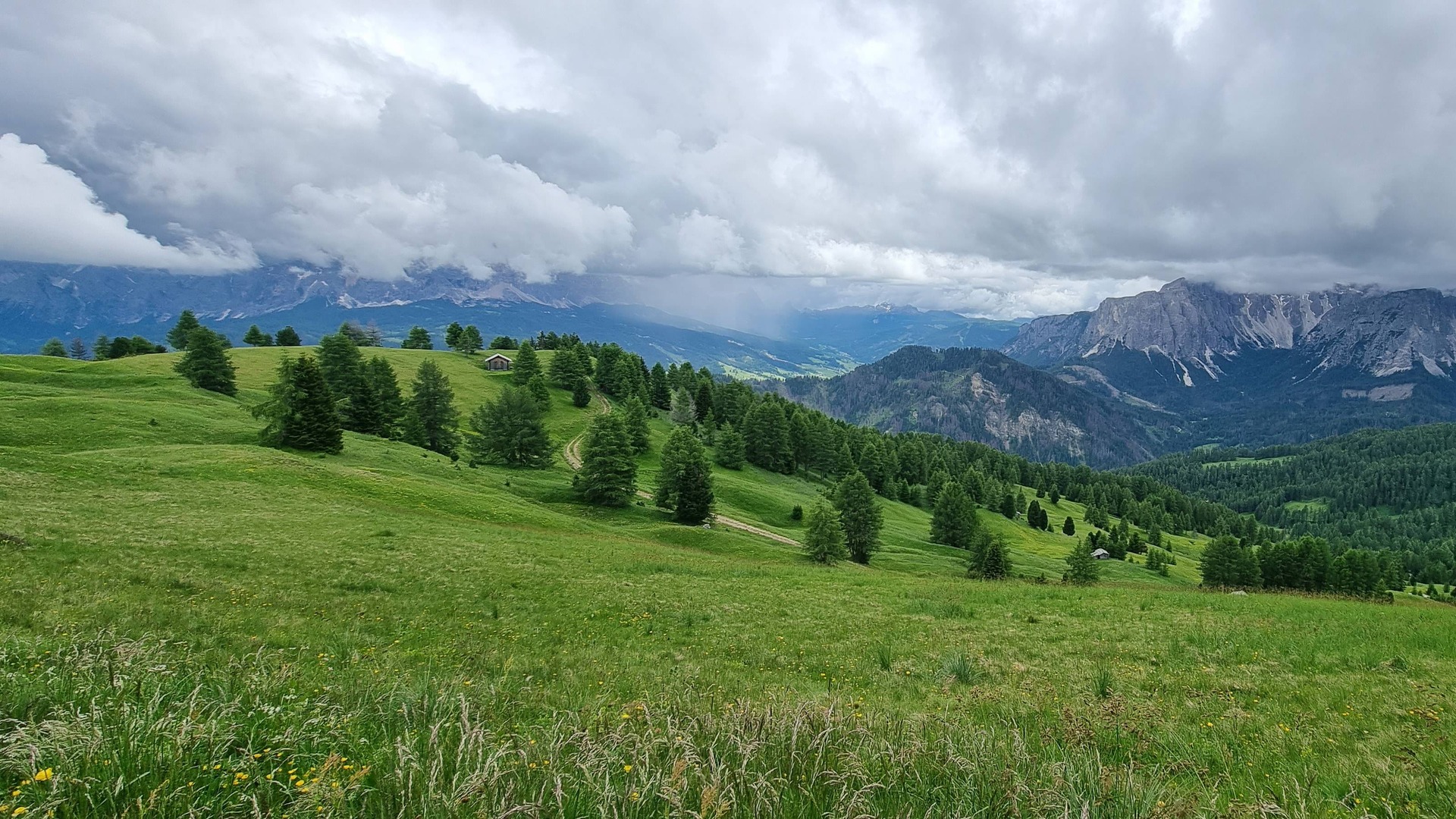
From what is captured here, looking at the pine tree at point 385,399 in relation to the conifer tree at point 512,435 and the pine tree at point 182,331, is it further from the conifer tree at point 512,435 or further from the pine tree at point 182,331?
the pine tree at point 182,331

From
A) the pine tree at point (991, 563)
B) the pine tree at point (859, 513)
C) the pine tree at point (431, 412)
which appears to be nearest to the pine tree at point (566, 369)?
the pine tree at point (431, 412)

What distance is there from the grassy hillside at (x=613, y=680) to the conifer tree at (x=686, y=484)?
2532cm

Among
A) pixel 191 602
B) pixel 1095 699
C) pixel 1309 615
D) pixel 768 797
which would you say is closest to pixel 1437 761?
pixel 1095 699

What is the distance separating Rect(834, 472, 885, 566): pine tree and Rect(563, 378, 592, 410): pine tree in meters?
62.4

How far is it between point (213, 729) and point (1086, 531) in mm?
171527

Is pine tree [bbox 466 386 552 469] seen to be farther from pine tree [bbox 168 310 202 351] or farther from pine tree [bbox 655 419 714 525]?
pine tree [bbox 168 310 202 351]

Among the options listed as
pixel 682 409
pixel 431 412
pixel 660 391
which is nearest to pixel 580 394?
pixel 682 409

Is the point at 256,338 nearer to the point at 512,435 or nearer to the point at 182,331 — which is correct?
the point at 182,331

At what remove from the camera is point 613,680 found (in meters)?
9.99

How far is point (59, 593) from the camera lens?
41.5ft

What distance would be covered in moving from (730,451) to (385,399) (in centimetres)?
4940

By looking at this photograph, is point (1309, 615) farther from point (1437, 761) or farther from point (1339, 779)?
point (1339, 779)

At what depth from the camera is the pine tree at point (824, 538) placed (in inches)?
1838

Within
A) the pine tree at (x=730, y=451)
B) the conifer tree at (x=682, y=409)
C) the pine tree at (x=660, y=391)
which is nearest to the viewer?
the pine tree at (x=730, y=451)
